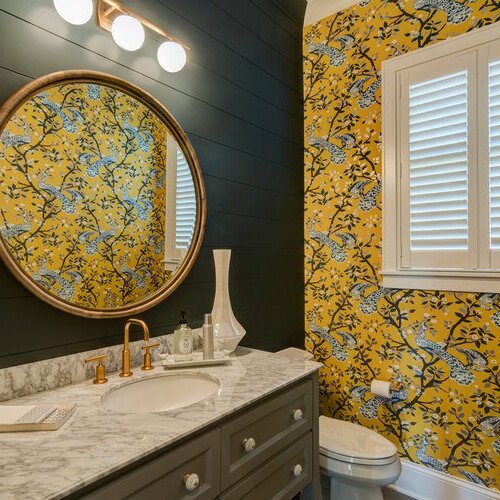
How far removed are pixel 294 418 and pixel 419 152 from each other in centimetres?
152

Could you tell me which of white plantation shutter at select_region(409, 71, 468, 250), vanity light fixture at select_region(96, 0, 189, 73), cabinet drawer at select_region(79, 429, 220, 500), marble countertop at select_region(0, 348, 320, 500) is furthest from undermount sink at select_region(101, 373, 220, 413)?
white plantation shutter at select_region(409, 71, 468, 250)

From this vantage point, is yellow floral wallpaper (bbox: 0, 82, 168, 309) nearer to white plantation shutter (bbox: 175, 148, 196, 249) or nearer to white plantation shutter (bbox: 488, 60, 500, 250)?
white plantation shutter (bbox: 175, 148, 196, 249)

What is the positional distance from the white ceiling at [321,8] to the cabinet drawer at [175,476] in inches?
97.9

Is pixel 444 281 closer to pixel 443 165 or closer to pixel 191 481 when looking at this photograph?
pixel 443 165

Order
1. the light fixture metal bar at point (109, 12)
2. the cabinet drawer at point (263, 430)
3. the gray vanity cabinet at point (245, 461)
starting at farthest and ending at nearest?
the light fixture metal bar at point (109, 12)
the cabinet drawer at point (263, 430)
the gray vanity cabinet at point (245, 461)

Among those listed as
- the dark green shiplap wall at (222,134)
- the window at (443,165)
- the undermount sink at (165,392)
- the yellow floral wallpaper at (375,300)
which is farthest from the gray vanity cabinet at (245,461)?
the window at (443,165)

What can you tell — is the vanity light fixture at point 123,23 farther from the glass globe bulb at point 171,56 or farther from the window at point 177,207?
the window at point 177,207

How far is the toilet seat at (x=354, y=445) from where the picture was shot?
1.61 m

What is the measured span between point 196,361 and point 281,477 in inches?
19.9

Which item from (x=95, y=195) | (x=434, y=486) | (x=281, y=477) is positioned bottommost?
(x=434, y=486)

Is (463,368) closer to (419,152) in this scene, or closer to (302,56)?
(419,152)

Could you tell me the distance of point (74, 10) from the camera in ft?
3.98

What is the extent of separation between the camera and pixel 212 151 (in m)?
1.83

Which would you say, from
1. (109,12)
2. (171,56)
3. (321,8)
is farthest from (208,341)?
(321,8)
